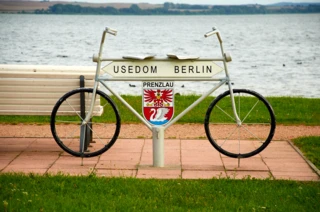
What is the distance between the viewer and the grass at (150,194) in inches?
238

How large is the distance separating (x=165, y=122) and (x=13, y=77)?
80.6 inches

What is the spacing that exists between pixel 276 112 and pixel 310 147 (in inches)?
126

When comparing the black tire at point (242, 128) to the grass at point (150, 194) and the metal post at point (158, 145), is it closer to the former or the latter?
the metal post at point (158, 145)

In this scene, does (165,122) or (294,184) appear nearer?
(294,184)

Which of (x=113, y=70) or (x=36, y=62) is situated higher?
(x=113, y=70)

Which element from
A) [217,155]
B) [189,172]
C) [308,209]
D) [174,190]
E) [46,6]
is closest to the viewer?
[308,209]

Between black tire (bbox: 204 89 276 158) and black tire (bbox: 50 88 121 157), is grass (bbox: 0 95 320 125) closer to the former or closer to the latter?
black tire (bbox: 204 89 276 158)

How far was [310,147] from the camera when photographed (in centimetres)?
875

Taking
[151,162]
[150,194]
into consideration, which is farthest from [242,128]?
[150,194]

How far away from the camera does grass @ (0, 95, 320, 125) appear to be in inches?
429

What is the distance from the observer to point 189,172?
24.2 feet

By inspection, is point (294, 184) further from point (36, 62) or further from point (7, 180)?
point (36, 62)

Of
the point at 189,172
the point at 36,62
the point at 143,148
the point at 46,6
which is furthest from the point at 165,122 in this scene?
the point at 46,6

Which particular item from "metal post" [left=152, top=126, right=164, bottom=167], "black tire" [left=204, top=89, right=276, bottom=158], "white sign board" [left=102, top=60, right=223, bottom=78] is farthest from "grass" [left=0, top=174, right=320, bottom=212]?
"white sign board" [left=102, top=60, right=223, bottom=78]
